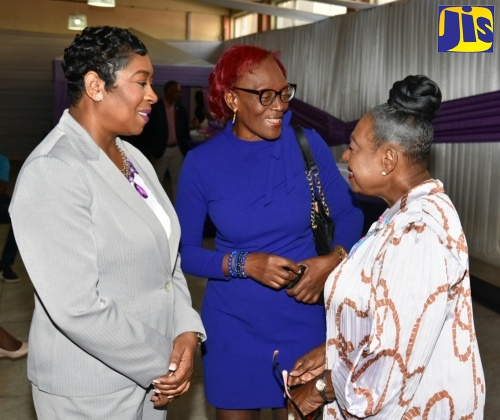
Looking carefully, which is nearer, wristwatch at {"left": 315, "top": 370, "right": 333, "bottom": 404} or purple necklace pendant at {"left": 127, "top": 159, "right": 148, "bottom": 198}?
wristwatch at {"left": 315, "top": 370, "right": 333, "bottom": 404}

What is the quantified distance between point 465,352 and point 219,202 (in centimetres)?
104

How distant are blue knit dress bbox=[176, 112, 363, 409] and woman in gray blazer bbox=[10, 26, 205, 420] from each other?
46cm

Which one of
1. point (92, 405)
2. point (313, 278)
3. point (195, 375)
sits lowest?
point (195, 375)

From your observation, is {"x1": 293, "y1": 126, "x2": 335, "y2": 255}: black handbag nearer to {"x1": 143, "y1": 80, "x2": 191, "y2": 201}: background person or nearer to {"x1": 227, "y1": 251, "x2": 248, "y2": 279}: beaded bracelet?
{"x1": 227, "y1": 251, "x2": 248, "y2": 279}: beaded bracelet

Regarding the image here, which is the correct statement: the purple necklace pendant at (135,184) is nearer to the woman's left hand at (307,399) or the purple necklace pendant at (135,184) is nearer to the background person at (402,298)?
the background person at (402,298)

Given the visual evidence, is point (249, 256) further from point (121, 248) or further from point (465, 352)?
point (465, 352)

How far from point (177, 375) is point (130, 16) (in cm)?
1942

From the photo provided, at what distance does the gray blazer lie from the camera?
5.26 feet

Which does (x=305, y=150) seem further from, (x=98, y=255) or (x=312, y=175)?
(x=98, y=255)

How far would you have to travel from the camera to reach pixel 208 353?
2.46 m

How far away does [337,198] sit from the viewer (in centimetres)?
254

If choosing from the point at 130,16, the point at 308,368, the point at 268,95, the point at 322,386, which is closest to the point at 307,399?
the point at 322,386

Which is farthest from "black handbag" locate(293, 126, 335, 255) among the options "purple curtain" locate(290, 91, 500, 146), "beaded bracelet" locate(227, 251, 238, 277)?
"purple curtain" locate(290, 91, 500, 146)

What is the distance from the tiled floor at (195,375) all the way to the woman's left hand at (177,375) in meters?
2.00
